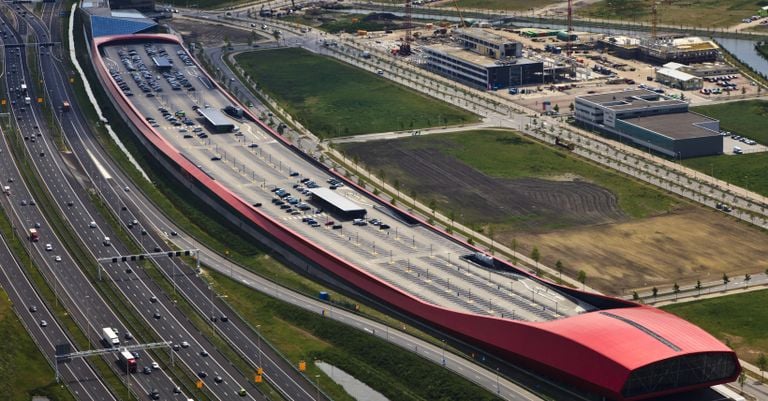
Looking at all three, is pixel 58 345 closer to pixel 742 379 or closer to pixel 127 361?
pixel 127 361

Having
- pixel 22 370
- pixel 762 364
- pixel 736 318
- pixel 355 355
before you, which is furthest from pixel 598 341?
pixel 22 370

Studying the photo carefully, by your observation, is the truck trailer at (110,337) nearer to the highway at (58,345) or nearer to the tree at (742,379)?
the highway at (58,345)

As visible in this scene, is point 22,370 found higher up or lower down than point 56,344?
higher up

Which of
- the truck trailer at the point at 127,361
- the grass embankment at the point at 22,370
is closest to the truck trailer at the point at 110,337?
the truck trailer at the point at 127,361

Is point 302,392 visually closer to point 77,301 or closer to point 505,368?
point 505,368

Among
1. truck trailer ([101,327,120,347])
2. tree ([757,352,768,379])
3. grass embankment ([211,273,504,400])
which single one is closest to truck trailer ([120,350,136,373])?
truck trailer ([101,327,120,347])

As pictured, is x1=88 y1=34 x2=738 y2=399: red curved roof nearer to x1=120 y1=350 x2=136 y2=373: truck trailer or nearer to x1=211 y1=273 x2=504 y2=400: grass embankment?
x1=211 y1=273 x2=504 y2=400: grass embankment

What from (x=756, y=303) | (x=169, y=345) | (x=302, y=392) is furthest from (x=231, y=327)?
(x=756, y=303)
